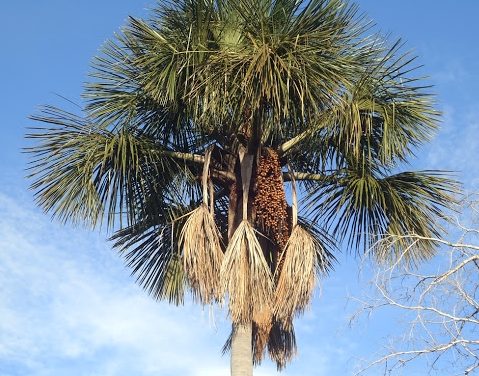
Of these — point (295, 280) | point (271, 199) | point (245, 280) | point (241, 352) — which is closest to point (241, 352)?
point (241, 352)

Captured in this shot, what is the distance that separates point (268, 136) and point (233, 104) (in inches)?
22.1

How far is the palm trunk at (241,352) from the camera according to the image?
866cm

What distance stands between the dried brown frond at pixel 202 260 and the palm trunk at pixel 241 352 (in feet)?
1.65

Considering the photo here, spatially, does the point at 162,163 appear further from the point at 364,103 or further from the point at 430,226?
the point at 430,226

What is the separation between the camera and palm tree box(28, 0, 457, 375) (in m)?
8.74

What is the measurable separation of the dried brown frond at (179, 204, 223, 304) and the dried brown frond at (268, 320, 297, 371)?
2.05 m

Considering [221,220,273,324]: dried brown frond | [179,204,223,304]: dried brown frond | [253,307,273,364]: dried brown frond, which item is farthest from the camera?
[253,307,273,364]: dried brown frond

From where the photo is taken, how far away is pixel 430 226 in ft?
30.7

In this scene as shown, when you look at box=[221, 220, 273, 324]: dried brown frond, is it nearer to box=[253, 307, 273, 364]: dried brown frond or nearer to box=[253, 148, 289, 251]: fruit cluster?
box=[253, 307, 273, 364]: dried brown frond

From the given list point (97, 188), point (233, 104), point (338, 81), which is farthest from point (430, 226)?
point (97, 188)

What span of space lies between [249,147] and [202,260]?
1.49m

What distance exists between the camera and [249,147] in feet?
30.7

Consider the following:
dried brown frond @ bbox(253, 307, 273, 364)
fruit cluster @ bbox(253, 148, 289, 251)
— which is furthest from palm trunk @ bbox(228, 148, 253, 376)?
fruit cluster @ bbox(253, 148, 289, 251)

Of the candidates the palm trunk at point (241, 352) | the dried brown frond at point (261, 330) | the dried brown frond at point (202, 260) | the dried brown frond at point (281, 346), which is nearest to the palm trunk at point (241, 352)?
the palm trunk at point (241, 352)
